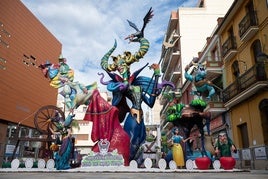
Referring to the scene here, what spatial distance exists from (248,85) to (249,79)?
404mm

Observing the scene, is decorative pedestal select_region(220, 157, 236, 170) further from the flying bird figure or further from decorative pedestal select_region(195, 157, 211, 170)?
the flying bird figure

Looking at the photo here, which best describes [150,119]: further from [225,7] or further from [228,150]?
[228,150]

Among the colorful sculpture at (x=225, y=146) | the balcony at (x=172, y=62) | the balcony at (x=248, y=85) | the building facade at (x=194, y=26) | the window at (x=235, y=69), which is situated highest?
the building facade at (x=194, y=26)

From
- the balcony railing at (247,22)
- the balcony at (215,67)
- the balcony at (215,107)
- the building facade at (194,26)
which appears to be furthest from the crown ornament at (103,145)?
the building facade at (194,26)

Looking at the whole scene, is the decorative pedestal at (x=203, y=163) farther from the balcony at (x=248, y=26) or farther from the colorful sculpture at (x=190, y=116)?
the balcony at (x=248, y=26)

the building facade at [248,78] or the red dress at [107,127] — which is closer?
the red dress at [107,127]

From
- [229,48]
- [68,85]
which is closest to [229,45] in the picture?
[229,48]

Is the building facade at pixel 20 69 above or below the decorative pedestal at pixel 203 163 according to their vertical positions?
above

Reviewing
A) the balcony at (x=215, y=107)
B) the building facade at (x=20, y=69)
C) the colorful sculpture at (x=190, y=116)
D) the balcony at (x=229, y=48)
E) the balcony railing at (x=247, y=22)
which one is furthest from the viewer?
the building facade at (x=20, y=69)

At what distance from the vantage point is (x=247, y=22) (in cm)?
1802

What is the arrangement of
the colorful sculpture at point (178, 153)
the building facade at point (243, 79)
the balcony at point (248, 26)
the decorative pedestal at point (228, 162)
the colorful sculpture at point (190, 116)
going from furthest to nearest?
the balcony at point (248, 26), the building facade at point (243, 79), the colorful sculpture at point (190, 116), the colorful sculpture at point (178, 153), the decorative pedestal at point (228, 162)

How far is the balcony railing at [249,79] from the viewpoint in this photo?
1585 centimetres

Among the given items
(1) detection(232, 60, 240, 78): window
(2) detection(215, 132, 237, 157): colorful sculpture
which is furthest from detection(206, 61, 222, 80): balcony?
(2) detection(215, 132, 237, 157): colorful sculpture

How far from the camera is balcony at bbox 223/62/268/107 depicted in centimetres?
1577
